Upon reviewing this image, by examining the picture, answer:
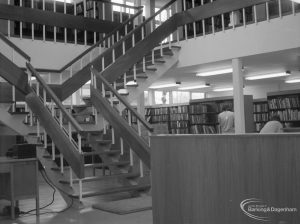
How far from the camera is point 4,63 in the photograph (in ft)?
21.2

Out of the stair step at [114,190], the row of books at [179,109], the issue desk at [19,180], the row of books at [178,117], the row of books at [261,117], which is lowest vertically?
the stair step at [114,190]

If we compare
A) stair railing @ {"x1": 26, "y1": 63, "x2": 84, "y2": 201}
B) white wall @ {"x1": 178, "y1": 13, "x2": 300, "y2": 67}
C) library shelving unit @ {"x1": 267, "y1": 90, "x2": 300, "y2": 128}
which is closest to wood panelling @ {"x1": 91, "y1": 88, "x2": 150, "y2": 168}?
stair railing @ {"x1": 26, "y1": 63, "x2": 84, "y2": 201}

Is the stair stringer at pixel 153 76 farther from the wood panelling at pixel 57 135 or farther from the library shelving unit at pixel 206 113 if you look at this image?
the library shelving unit at pixel 206 113

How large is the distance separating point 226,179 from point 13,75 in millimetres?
5305

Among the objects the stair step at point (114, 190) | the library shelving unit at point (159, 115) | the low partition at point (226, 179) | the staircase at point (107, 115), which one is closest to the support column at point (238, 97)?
the staircase at point (107, 115)

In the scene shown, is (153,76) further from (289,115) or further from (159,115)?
(159,115)

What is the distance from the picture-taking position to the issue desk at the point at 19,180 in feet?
Result: 16.4

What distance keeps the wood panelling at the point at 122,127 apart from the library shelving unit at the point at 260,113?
5.69 m

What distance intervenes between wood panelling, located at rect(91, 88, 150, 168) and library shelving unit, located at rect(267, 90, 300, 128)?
16.4 feet

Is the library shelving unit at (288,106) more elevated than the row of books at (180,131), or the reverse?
the library shelving unit at (288,106)

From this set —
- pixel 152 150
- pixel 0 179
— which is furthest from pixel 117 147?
pixel 152 150

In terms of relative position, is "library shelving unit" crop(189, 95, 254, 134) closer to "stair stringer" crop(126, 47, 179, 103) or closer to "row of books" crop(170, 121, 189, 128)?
"row of books" crop(170, 121, 189, 128)

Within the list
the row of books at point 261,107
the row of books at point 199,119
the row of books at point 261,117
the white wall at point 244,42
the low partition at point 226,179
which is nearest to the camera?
the low partition at point 226,179

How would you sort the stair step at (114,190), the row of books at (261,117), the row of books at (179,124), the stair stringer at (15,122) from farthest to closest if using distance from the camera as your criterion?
1. the row of books at (179,124)
2. the row of books at (261,117)
3. the stair stringer at (15,122)
4. the stair step at (114,190)
